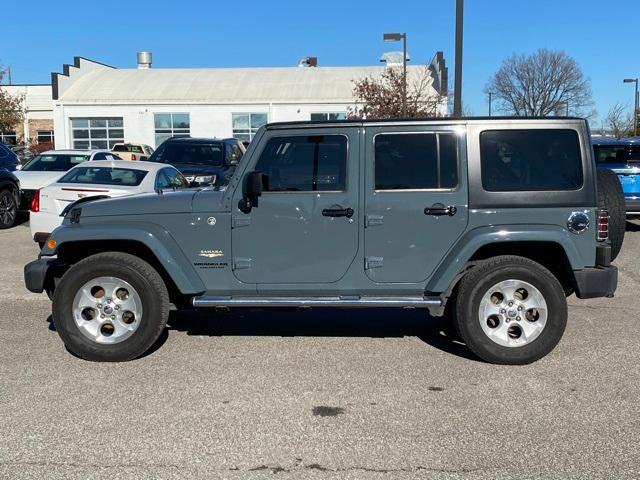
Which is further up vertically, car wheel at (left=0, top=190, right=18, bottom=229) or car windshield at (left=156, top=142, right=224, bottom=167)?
car windshield at (left=156, top=142, right=224, bottom=167)

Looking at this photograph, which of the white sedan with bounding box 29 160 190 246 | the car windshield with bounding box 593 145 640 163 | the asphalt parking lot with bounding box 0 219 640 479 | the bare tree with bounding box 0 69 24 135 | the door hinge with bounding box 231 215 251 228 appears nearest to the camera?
the asphalt parking lot with bounding box 0 219 640 479

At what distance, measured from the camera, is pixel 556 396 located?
4.49 m

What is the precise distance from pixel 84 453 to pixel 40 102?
61314 millimetres

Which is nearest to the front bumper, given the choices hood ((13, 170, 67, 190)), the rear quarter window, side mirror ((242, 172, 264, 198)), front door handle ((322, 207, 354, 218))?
side mirror ((242, 172, 264, 198))

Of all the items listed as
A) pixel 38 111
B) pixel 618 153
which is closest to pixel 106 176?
pixel 618 153

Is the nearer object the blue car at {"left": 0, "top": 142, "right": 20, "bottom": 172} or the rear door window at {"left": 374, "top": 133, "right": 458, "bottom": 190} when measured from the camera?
the rear door window at {"left": 374, "top": 133, "right": 458, "bottom": 190}

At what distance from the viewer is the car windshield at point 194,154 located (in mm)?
13836

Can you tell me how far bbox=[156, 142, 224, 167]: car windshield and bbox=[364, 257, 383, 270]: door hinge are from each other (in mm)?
9101

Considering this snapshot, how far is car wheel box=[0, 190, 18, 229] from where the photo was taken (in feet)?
42.5

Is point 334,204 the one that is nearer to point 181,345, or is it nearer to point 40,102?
point 181,345

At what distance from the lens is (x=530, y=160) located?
16.7ft

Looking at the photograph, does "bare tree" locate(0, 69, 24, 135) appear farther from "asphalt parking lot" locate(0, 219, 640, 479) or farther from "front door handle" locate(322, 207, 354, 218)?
"front door handle" locate(322, 207, 354, 218)

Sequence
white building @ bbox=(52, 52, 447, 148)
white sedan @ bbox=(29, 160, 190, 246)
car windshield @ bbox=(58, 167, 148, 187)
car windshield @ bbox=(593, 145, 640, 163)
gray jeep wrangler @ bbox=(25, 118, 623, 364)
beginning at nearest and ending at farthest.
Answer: gray jeep wrangler @ bbox=(25, 118, 623, 364) < white sedan @ bbox=(29, 160, 190, 246) < car windshield @ bbox=(58, 167, 148, 187) < car windshield @ bbox=(593, 145, 640, 163) < white building @ bbox=(52, 52, 447, 148)

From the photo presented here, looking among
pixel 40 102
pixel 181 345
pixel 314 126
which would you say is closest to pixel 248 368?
pixel 181 345
